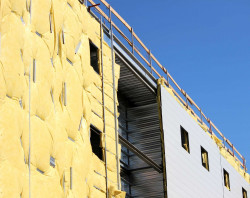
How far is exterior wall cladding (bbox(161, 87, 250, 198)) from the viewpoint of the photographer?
35219 millimetres

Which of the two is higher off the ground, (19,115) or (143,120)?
(143,120)

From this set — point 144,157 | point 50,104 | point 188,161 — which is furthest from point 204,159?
point 50,104

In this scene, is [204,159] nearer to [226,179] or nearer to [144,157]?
[226,179]

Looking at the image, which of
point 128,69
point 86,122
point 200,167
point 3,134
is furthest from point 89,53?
point 200,167

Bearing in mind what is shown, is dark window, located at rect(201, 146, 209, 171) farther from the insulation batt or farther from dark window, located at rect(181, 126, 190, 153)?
the insulation batt

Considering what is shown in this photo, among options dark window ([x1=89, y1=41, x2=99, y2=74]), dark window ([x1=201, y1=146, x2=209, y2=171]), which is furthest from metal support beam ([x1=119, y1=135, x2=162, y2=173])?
dark window ([x1=201, y1=146, x2=209, y2=171])

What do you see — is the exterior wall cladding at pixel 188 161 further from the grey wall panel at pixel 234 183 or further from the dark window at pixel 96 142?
the dark window at pixel 96 142

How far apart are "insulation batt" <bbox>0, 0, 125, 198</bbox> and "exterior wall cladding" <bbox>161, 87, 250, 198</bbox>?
7.70 metres

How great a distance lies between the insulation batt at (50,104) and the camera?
1989cm

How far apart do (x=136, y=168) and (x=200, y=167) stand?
6.67 m

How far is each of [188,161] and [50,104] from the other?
56.0 ft

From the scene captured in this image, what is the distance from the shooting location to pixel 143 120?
36.2 m

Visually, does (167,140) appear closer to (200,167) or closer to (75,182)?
(200,167)

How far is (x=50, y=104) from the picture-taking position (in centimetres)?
2255
